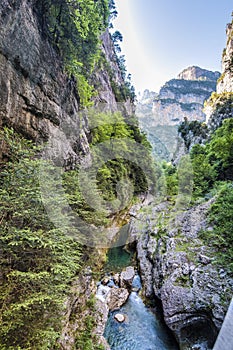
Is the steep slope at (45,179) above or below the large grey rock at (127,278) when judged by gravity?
above

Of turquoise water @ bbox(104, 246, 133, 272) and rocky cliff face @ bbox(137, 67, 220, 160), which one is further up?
rocky cliff face @ bbox(137, 67, 220, 160)

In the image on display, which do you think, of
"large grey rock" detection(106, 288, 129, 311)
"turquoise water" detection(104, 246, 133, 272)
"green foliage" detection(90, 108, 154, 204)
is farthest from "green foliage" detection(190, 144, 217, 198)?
"large grey rock" detection(106, 288, 129, 311)

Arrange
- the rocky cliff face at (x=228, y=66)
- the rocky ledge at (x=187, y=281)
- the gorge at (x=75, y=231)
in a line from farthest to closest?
the rocky cliff face at (x=228, y=66), the rocky ledge at (x=187, y=281), the gorge at (x=75, y=231)

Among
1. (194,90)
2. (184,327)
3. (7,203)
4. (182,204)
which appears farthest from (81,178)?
(194,90)

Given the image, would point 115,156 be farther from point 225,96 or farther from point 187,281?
point 225,96

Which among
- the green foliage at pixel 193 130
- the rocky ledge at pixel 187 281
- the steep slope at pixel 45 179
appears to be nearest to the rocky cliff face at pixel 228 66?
the green foliage at pixel 193 130

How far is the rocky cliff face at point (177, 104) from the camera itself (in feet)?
262

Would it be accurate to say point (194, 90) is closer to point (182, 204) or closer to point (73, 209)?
point (182, 204)

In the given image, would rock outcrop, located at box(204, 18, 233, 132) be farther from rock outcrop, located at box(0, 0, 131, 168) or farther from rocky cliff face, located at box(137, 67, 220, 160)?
rocky cliff face, located at box(137, 67, 220, 160)

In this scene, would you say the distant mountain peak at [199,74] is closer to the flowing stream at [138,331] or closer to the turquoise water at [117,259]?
the turquoise water at [117,259]

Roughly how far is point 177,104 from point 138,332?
87.0 metres

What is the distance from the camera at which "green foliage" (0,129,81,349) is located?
13.6 ft

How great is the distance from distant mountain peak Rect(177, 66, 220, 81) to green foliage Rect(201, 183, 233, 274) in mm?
→ 92612

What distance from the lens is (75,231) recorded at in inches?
277
